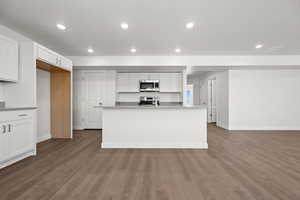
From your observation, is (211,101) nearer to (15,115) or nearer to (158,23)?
(158,23)

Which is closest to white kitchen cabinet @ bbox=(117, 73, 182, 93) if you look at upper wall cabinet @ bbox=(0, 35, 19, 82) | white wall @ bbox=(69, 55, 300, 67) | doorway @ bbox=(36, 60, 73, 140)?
white wall @ bbox=(69, 55, 300, 67)

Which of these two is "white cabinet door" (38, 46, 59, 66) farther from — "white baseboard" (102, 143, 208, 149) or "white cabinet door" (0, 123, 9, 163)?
"white baseboard" (102, 143, 208, 149)

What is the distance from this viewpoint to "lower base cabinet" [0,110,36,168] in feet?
7.55

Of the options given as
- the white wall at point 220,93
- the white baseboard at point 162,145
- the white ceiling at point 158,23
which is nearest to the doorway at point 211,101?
the white wall at point 220,93

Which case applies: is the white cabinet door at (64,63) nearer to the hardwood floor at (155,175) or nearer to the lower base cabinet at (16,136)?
the lower base cabinet at (16,136)

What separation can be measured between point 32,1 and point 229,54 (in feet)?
17.3

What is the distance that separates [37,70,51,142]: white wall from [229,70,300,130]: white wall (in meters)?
6.26

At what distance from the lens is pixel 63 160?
105 inches

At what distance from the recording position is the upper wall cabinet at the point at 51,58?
9.91 ft

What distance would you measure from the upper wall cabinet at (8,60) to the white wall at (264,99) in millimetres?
6427

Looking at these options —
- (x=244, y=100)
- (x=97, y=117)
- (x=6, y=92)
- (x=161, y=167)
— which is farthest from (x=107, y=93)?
(x=244, y=100)

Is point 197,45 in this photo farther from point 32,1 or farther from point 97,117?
point 97,117

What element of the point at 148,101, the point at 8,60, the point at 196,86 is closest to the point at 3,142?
the point at 8,60

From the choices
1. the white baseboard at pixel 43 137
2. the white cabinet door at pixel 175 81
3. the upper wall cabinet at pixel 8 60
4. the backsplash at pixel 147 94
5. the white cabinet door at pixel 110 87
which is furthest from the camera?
the backsplash at pixel 147 94
